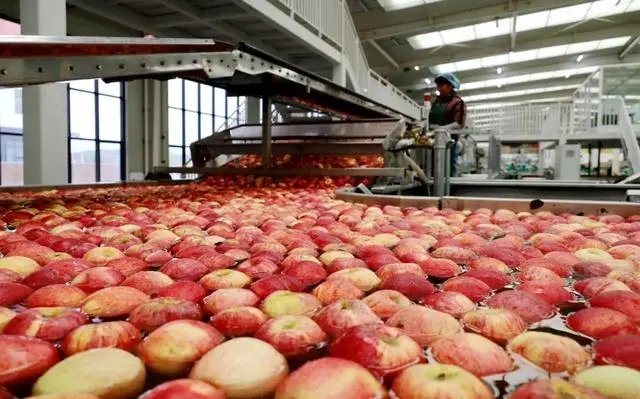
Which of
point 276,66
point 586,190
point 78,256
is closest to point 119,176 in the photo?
point 276,66

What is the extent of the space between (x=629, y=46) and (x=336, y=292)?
1835 cm

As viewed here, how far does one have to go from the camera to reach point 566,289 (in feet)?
3.40

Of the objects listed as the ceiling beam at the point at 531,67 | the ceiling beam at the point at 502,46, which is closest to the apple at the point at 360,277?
the ceiling beam at the point at 502,46

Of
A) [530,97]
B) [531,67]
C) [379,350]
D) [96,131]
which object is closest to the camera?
[379,350]

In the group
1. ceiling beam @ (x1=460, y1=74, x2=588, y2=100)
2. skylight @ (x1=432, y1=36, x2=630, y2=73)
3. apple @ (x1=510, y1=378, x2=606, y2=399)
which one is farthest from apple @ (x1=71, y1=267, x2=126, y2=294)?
ceiling beam @ (x1=460, y1=74, x2=588, y2=100)

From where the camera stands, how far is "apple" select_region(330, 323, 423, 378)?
62 cm

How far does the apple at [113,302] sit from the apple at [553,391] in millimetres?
656

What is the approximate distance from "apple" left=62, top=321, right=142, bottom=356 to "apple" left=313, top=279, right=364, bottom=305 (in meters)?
0.35

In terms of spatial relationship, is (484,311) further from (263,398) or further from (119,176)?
(119,176)

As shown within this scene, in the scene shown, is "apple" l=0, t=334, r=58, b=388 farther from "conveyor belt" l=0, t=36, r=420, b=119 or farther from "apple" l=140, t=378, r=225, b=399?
"conveyor belt" l=0, t=36, r=420, b=119

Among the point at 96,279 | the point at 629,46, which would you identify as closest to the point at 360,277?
the point at 96,279

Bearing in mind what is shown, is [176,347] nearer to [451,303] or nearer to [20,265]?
[451,303]

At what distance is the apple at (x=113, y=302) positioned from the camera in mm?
849

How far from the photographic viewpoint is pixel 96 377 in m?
0.56
